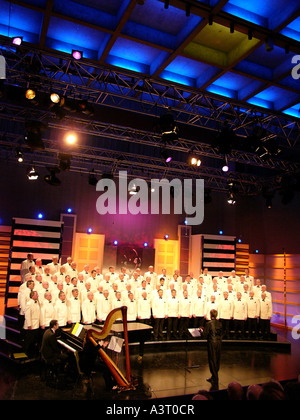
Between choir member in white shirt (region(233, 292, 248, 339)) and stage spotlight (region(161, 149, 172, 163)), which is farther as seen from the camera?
choir member in white shirt (region(233, 292, 248, 339))

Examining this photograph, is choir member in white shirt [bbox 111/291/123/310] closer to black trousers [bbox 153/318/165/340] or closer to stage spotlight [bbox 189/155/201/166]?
black trousers [bbox 153/318/165/340]

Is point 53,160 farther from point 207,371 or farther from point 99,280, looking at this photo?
point 207,371

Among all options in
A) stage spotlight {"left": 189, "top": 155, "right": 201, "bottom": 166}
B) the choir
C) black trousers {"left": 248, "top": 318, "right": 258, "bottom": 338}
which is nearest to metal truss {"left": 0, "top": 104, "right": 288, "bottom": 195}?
stage spotlight {"left": 189, "top": 155, "right": 201, "bottom": 166}

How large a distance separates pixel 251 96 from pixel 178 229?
346 inches

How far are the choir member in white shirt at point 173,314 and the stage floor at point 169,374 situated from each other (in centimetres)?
58

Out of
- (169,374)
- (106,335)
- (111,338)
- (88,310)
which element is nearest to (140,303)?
(88,310)

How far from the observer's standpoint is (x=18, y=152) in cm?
1077

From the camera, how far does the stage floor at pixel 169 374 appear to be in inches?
230

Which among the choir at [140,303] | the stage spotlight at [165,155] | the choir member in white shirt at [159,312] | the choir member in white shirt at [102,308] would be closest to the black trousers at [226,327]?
the choir at [140,303]

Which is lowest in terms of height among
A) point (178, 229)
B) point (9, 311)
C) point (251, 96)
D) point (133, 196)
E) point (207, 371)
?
point (207, 371)

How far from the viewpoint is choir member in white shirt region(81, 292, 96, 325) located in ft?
28.3

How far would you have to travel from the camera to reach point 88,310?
28.6ft

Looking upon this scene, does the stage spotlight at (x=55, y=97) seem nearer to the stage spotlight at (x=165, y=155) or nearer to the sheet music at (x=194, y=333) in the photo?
the stage spotlight at (x=165, y=155)
